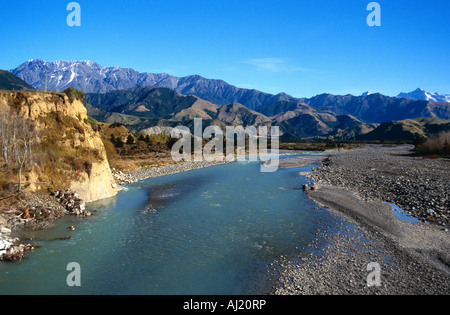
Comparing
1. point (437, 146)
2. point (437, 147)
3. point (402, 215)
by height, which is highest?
point (437, 146)

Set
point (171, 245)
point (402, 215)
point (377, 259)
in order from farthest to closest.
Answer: point (402, 215) → point (171, 245) → point (377, 259)

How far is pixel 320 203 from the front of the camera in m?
31.5

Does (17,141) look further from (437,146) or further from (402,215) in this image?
(437,146)

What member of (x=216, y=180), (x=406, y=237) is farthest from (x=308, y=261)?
(x=216, y=180)

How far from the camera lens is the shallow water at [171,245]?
14703mm

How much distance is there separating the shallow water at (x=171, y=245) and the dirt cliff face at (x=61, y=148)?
10.5ft

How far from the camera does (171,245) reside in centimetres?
1986

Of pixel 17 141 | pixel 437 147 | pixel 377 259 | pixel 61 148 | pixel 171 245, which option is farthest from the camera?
pixel 437 147

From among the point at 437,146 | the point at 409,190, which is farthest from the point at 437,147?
the point at 409,190

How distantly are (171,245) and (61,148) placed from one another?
20223 millimetres

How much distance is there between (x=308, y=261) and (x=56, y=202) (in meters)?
24.7

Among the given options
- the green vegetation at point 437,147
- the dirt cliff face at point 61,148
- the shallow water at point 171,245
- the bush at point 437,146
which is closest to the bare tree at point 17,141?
the dirt cliff face at point 61,148

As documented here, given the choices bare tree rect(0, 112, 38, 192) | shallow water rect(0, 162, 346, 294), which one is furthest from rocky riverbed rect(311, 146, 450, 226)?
bare tree rect(0, 112, 38, 192)
